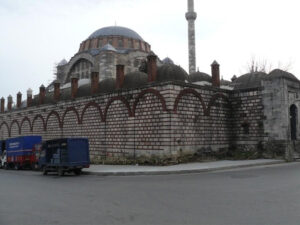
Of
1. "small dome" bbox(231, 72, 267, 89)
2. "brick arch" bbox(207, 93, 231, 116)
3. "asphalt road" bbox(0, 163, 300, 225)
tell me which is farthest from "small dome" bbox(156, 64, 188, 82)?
"asphalt road" bbox(0, 163, 300, 225)

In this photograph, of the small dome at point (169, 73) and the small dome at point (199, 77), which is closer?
the small dome at point (169, 73)

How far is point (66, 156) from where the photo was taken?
15.7 meters

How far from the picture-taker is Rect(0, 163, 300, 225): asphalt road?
5988mm

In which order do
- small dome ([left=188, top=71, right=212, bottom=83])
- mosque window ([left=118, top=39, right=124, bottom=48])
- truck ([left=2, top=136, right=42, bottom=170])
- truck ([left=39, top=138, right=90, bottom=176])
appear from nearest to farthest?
1. truck ([left=39, top=138, right=90, bottom=176])
2. truck ([left=2, top=136, right=42, bottom=170])
3. small dome ([left=188, top=71, right=212, bottom=83])
4. mosque window ([left=118, top=39, right=124, bottom=48])

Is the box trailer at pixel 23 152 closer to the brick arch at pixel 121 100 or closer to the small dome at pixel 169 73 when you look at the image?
the brick arch at pixel 121 100

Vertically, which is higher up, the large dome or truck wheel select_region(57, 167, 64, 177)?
the large dome

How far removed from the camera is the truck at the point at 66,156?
15.7 meters

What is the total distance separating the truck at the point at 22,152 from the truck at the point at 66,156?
4.19 meters

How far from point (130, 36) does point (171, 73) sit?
2650 cm

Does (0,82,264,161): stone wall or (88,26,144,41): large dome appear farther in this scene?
(88,26,144,41): large dome

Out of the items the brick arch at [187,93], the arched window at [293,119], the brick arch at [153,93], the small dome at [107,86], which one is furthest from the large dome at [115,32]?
the arched window at [293,119]

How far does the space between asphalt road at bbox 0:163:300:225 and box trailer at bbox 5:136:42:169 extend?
412 inches

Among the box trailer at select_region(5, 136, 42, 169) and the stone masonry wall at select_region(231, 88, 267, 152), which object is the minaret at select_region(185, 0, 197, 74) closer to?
the stone masonry wall at select_region(231, 88, 267, 152)

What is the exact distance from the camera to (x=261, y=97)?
68.6ft
